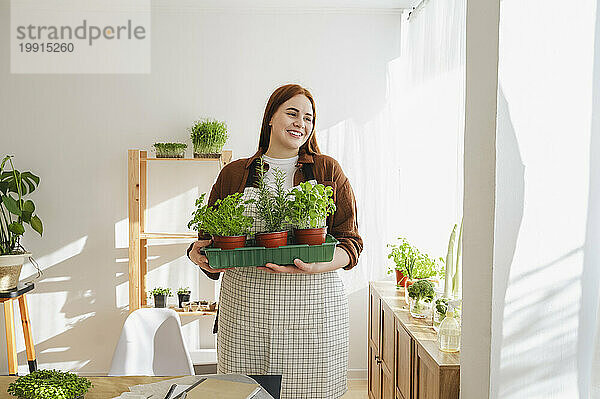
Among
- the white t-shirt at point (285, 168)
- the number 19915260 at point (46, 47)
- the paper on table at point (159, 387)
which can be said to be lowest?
the paper on table at point (159, 387)

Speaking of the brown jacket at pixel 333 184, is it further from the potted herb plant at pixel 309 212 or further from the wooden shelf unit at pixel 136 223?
the wooden shelf unit at pixel 136 223

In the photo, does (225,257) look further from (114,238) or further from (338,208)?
(114,238)

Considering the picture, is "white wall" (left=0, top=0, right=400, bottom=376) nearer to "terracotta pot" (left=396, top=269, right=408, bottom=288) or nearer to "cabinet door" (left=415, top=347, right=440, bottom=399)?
"terracotta pot" (left=396, top=269, right=408, bottom=288)

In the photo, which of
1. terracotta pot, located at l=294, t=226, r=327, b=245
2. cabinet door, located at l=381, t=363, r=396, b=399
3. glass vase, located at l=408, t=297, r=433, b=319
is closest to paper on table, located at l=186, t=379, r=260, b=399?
terracotta pot, located at l=294, t=226, r=327, b=245

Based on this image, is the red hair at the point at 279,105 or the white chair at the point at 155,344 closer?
the red hair at the point at 279,105

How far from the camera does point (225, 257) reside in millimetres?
1815

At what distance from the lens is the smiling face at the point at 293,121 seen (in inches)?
82.3

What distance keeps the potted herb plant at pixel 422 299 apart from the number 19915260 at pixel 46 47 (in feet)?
9.36

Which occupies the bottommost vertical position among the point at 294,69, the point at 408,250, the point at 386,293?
the point at 386,293

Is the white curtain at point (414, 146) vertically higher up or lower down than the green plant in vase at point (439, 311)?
higher up

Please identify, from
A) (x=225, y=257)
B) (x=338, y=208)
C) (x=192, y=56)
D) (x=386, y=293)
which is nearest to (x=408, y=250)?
(x=386, y=293)

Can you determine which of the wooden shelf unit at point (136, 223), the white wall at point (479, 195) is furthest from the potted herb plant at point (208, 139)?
the white wall at point (479, 195)

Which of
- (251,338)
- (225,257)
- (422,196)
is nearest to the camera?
(225,257)

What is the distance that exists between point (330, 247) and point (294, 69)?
8.00 feet
